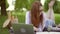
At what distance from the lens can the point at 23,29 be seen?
2340 millimetres

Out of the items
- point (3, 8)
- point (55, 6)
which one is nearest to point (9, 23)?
point (3, 8)

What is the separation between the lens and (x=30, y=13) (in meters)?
3.00

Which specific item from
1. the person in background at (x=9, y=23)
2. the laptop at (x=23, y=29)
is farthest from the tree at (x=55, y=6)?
the laptop at (x=23, y=29)

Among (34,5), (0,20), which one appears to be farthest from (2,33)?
(34,5)

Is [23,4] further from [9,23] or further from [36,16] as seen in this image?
[9,23]

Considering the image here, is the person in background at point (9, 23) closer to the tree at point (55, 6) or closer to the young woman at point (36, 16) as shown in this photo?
the young woman at point (36, 16)

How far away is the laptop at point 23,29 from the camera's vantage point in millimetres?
2183

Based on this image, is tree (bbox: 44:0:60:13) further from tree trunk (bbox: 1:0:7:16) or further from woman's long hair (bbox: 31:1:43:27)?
tree trunk (bbox: 1:0:7:16)

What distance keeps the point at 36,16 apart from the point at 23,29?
0.74 m

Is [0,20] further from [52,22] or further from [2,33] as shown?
[52,22]

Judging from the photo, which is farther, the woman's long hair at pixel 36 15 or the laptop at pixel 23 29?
the woman's long hair at pixel 36 15

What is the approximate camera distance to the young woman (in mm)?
2998

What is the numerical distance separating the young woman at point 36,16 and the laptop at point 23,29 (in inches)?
28.0

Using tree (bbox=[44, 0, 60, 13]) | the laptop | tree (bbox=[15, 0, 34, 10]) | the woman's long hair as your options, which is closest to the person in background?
tree (bbox=[15, 0, 34, 10])
